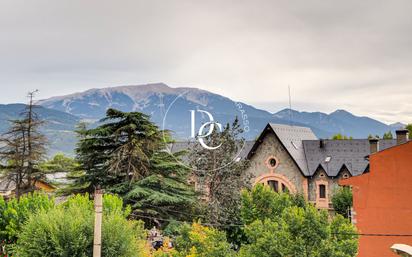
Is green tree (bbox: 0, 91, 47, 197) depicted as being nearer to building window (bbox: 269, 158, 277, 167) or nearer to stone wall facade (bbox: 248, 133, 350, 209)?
stone wall facade (bbox: 248, 133, 350, 209)

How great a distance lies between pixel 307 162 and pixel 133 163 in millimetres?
18039

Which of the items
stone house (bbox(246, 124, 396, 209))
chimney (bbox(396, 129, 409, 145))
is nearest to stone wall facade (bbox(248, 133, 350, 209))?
stone house (bbox(246, 124, 396, 209))

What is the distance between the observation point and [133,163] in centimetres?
3231

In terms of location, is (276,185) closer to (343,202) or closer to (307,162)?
(307,162)

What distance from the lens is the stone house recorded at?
136 feet

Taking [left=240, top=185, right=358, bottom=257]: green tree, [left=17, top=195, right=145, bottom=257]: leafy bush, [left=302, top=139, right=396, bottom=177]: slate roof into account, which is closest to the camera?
[left=240, top=185, right=358, bottom=257]: green tree

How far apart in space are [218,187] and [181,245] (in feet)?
42.1

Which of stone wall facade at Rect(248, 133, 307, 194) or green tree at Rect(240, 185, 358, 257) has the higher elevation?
stone wall facade at Rect(248, 133, 307, 194)

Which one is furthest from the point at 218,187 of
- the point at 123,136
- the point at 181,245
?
the point at 181,245

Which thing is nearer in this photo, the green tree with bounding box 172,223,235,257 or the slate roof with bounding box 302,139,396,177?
the green tree with bounding box 172,223,235,257

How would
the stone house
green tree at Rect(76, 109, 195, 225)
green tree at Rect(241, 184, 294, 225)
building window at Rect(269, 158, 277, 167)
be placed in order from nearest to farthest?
green tree at Rect(241, 184, 294, 225)
green tree at Rect(76, 109, 195, 225)
the stone house
building window at Rect(269, 158, 277, 167)

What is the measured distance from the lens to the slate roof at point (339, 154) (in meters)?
41.3

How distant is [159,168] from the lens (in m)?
32.4

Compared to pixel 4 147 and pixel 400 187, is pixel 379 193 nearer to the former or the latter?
pixel 400 187
